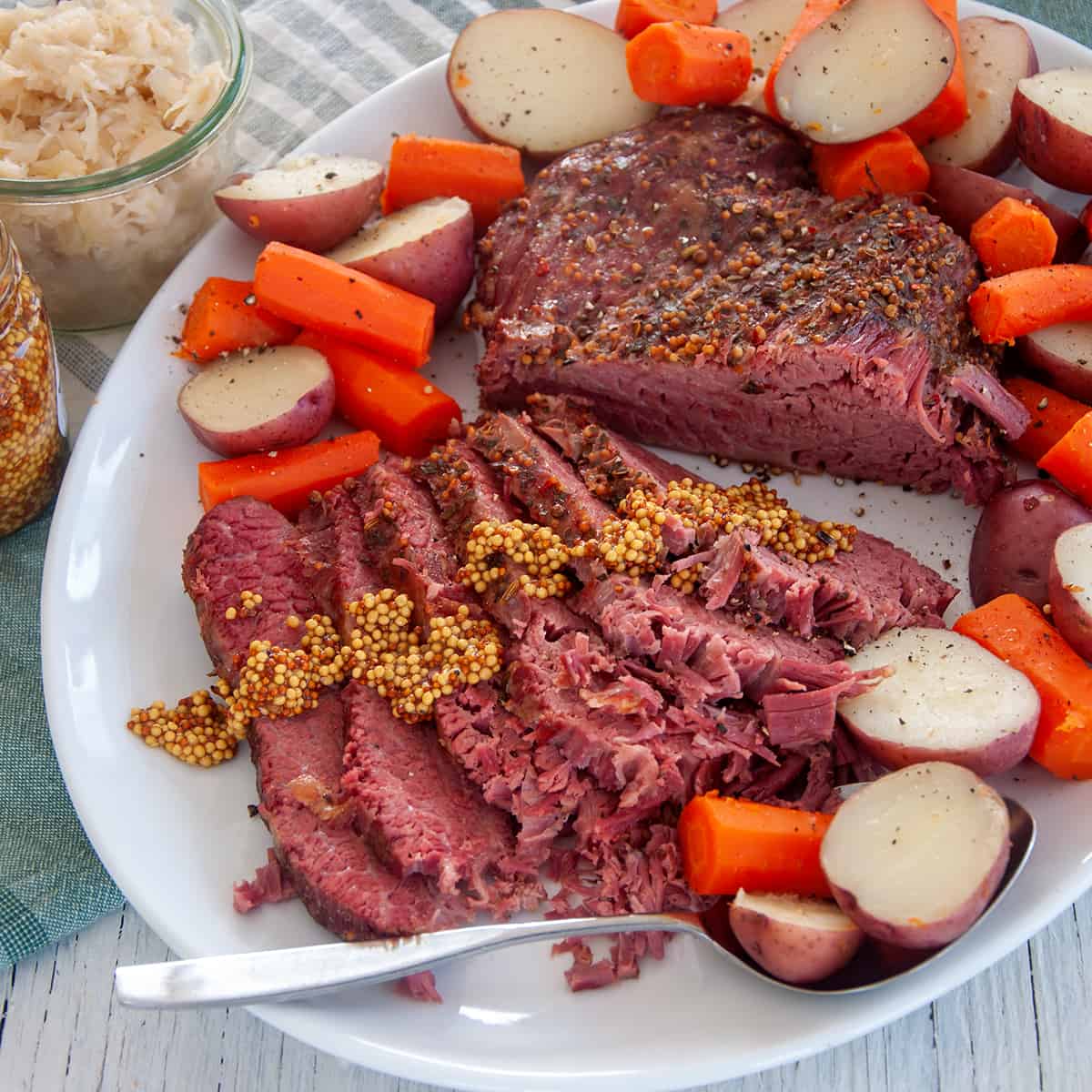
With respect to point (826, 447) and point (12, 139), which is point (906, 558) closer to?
point (826, 447)

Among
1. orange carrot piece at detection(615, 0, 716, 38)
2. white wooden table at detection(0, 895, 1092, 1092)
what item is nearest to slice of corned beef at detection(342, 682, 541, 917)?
white wooden table at detection(0, 895, 1092, 1092)

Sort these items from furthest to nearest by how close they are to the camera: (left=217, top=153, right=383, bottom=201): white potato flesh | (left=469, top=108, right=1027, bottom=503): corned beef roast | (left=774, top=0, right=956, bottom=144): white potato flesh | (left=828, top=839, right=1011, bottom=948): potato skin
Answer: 1. (left=217, top=153, right=383, bottom=201): white potato flesh
2. (left=774, top=0, right=956, bottom=144): white potato flesh
3. (left=469, top=108, right=1027, bottom=503): corned beef roast
4. (left=828, top=839, right=1011, bottom=948): potato skin

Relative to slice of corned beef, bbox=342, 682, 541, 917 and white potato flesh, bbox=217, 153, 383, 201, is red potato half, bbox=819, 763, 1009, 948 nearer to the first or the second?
slice of corned beef, bbox=342, 682, 541, 917

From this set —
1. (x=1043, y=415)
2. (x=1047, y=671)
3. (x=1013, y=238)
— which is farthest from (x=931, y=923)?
(x=1013, y=238)

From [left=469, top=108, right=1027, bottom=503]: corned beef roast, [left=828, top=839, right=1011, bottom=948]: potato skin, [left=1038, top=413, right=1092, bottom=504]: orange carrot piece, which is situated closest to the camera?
[left=828, top=839, right=1011, bottom=948]: potato skin

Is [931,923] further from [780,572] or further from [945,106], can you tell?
[945,106]

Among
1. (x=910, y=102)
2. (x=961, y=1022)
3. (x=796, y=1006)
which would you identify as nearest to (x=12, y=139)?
(x=910, y=102)
